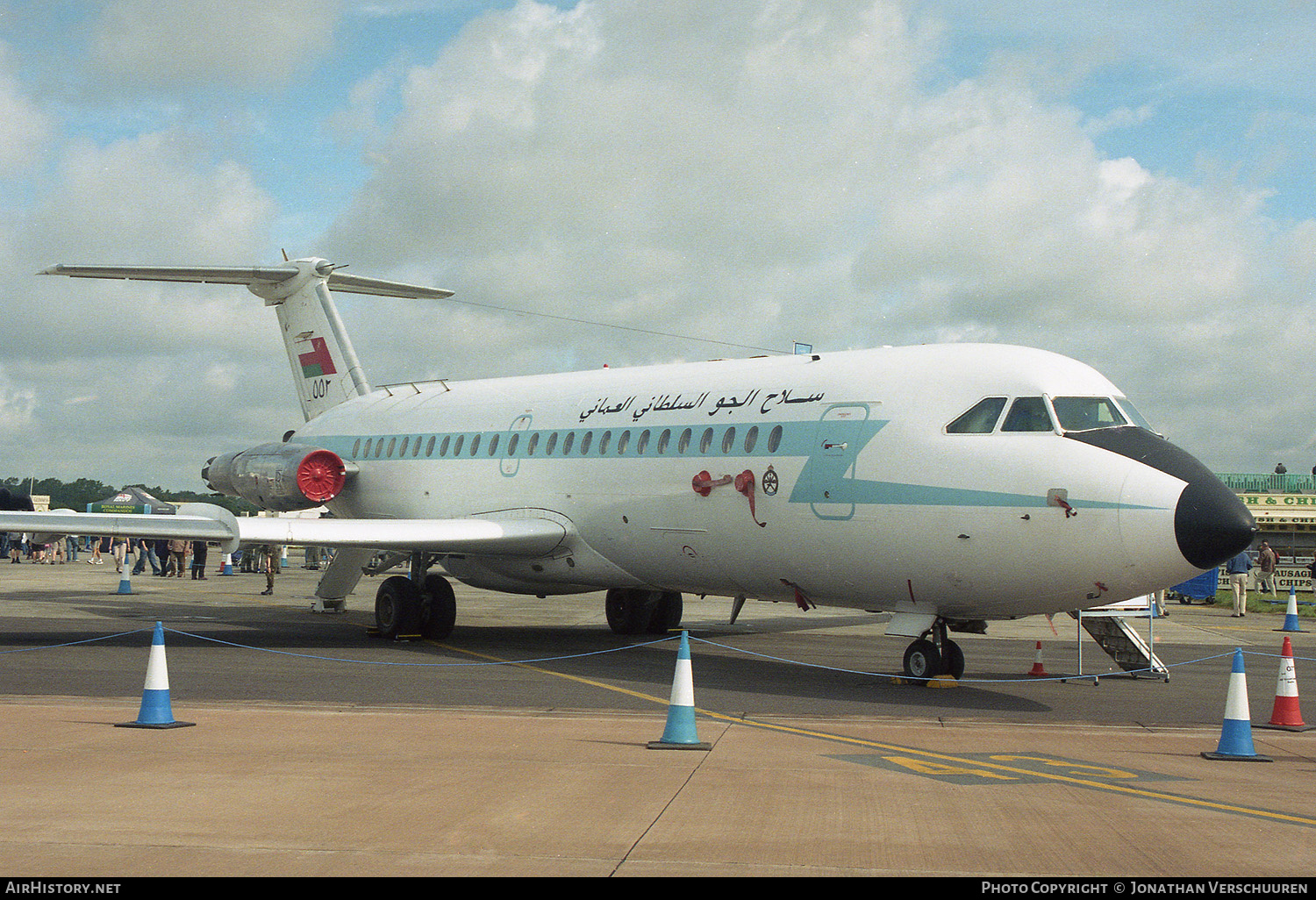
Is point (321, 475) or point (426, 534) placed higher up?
point (321, 475)

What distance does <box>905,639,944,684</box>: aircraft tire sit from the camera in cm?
1390

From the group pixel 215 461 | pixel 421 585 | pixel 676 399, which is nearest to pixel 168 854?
pixel 676 399

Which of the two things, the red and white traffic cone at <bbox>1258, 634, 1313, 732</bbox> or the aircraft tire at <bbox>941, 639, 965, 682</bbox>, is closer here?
the red and white traffic cone at <bbox>1258, 634, 1313, 732</bbox>

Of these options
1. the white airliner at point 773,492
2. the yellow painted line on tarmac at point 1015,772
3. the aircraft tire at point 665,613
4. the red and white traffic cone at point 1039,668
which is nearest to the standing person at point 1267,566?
the aircraft tire at point 665,613

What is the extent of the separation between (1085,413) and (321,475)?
1384 cm

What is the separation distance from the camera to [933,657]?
13.9 m

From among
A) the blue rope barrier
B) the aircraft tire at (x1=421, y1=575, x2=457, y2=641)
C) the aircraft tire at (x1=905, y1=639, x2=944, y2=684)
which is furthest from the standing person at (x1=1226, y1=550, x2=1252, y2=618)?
the aircraft tire at (x1=421, y1=575, x2=457, y2=641)

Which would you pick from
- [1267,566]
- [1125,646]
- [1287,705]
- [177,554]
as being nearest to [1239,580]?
[1267,566]

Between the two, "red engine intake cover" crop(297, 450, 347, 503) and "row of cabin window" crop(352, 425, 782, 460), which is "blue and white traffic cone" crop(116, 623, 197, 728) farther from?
"red engine intake cover" crop(297, 450, 347, 503)

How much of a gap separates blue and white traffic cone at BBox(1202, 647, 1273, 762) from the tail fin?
18.4m

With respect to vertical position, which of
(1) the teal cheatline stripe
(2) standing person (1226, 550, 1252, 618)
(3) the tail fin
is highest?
(3) the tail fin

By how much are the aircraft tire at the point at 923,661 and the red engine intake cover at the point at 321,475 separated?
1191cm

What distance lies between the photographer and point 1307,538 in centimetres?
7081

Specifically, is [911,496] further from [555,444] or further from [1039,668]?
[555,444]
